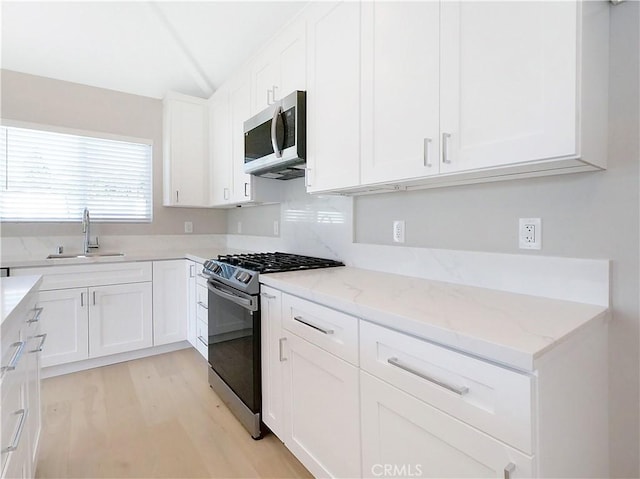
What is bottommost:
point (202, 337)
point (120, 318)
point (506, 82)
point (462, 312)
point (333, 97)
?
point (202, 337)

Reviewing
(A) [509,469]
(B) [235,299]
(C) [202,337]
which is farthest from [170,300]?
(A) [509,469]

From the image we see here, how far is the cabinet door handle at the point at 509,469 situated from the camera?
30.2 inches

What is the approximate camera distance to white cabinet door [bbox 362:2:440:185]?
1242 millimetres

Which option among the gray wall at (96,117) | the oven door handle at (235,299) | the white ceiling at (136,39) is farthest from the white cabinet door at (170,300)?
the white ceiling at (136,39)

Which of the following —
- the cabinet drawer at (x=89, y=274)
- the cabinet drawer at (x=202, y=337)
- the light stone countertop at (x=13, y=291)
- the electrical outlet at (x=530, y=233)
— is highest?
the electrical outlet at (x=530, y=233)

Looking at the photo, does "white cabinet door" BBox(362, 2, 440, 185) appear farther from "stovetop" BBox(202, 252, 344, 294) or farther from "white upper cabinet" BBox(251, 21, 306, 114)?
"stovetop" BBox(202, 252, 344, 294)

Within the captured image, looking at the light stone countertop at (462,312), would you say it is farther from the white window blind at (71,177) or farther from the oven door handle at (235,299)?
the white window blind at (71,177)

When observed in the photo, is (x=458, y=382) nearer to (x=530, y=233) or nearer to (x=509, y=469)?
(x=509, y=469)

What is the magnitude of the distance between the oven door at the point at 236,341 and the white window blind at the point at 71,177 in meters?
1.73

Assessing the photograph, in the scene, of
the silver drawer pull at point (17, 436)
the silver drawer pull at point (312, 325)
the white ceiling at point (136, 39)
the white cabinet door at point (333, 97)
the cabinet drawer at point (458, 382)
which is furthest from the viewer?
the white ceiling at point (136, 39)

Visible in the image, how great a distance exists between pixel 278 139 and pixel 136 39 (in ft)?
5.12

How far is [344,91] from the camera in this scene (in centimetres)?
164

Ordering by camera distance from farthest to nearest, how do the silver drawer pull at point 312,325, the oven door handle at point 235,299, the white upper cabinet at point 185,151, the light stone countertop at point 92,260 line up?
1. the white upper cabinet at point 185,151
2. the light stone countertop at point 92,260
3. the oven door handle at point 235,299
4. the silver drawer pull at point 312,325

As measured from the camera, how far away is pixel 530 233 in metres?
1.28
